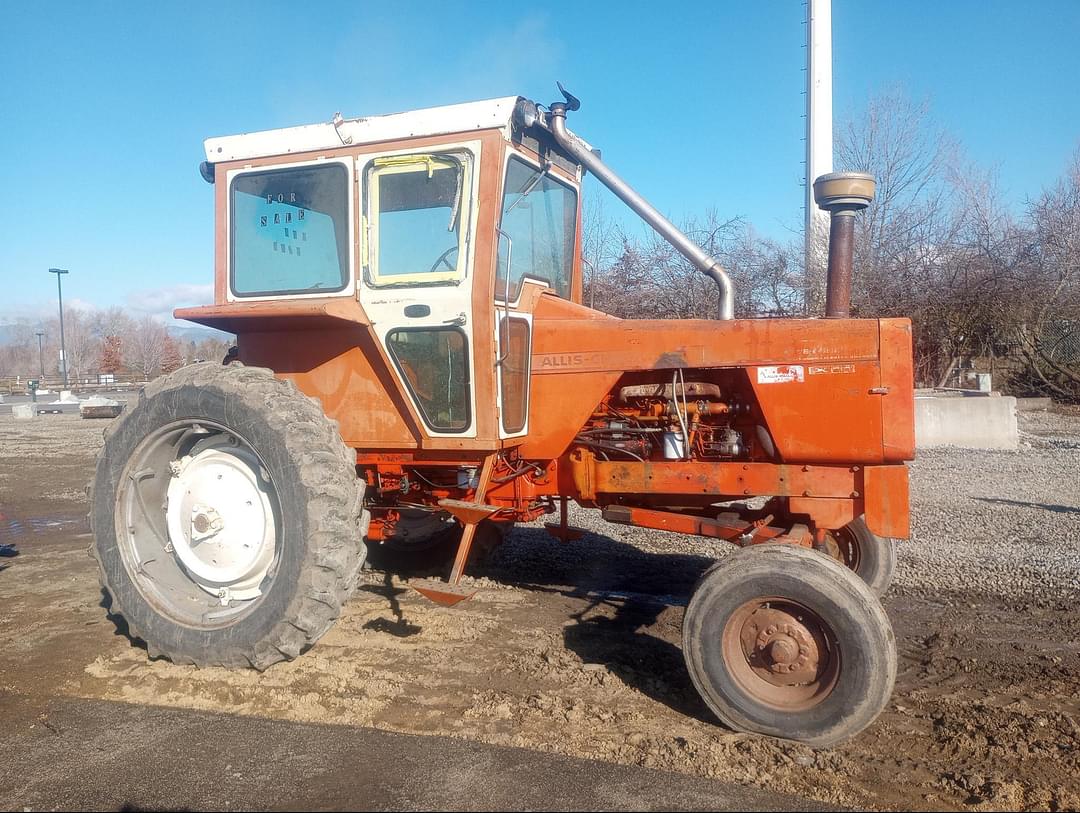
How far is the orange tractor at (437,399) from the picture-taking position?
3990 mm

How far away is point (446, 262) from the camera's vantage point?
429 centimetres

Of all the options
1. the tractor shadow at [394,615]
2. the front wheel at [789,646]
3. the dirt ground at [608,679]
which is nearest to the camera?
the dirt ground at [608,679]

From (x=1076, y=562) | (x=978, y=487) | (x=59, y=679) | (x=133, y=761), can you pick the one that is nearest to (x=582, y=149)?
(x=133, y=761)

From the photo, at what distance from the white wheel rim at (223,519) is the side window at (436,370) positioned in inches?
34.7

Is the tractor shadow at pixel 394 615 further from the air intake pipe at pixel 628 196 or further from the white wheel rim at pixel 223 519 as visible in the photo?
the air intake pipe at pixel 628 196

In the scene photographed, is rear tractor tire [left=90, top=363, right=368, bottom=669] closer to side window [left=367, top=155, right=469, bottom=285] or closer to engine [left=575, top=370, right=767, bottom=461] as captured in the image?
side window [left=367, top=155, right=469, bottom=285]

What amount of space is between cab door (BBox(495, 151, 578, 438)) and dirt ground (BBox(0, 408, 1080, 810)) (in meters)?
1.26

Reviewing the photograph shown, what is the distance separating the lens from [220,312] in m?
4.26

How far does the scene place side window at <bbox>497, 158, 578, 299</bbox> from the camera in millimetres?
4414

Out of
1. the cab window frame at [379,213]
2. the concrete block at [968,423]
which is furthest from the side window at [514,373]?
the concrete block at [968,423]

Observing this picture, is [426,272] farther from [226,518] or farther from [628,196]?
[226,518]

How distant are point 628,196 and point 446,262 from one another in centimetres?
101

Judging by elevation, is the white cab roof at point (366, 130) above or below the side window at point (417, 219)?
above

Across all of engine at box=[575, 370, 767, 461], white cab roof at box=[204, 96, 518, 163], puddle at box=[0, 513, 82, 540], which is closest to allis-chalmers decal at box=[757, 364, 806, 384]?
engine at box=[575, 370, 767, 461]
